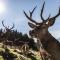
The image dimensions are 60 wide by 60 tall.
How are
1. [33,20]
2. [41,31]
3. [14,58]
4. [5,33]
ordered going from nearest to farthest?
1. [41,31]
2. [33,20]
3. [14,58]
4. [5,33]

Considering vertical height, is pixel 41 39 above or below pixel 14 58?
below

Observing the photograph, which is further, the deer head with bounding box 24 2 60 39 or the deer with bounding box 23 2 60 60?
the deer head with bounding box 24 2 60 39

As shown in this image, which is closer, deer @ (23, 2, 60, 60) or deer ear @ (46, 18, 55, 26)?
deer @ (23, 2, 60, 60)

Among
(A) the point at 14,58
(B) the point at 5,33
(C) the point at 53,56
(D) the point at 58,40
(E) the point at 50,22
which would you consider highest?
(B) the point at 5,33

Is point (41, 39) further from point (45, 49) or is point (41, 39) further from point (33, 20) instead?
point (33, 20)

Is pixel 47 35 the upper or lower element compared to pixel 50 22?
lower

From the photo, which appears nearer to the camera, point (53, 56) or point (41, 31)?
point (53, 56)

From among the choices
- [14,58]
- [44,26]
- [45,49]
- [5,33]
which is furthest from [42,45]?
[5,33]

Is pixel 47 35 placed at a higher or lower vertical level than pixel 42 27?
lower

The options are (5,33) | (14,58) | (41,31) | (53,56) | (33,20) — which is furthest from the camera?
(5,33)

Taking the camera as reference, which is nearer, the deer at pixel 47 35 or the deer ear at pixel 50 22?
the deer at pixel 47 35

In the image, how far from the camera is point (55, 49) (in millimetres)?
11812

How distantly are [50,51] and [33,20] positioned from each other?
2205 mm

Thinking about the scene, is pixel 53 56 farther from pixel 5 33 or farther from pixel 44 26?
pixel 5 33
